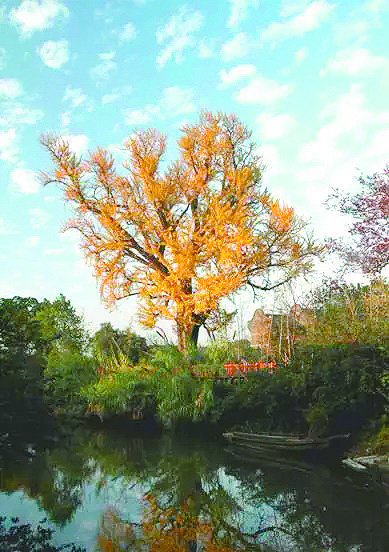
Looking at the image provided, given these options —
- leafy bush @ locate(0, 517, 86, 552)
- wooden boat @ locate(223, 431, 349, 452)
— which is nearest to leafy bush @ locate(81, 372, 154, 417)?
wooden boat @ locate(223, 431, 349, 452)

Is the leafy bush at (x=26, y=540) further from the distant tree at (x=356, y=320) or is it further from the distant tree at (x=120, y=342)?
the distant tree at (x=120, y=342)

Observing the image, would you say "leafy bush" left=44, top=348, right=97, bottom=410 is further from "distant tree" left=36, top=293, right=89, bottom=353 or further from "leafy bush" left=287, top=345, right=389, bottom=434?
"leafy bush" left=287, top=345, right=389, bottom=434

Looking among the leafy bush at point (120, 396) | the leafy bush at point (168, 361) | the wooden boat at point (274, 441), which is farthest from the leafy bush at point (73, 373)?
the wooden boat at point (274, 441)

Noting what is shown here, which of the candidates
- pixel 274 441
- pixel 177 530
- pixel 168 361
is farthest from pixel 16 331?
pixel 168 361

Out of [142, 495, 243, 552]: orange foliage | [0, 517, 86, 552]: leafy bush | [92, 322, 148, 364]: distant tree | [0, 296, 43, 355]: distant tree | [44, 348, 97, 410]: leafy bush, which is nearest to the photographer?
[0, 296, 43, 355]: distant tree

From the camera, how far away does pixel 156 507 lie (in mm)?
5941

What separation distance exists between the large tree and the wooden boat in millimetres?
9136

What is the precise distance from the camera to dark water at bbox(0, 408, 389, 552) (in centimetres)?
477

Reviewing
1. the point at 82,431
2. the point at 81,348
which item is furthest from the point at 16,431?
the point at 81,348

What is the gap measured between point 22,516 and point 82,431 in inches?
325

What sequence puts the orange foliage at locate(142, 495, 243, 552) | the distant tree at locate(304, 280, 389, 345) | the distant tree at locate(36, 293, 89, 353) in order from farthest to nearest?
the distant tree at locate(36, 293, 89, 353), the distant tree at locate(304, 280, 389, 345), the orange foliage at locate(142, 495, 243, 552)

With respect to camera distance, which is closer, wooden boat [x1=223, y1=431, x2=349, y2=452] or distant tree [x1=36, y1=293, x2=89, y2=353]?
wooden boat [x1=223, y1=431, x2=349, y2=452]

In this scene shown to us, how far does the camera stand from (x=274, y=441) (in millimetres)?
9938

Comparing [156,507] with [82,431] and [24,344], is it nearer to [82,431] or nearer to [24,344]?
[24,344]
